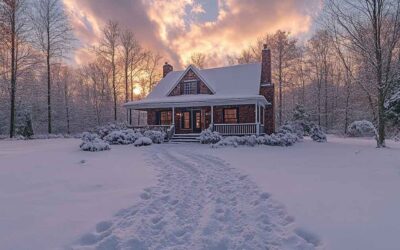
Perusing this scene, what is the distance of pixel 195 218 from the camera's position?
14.7ft

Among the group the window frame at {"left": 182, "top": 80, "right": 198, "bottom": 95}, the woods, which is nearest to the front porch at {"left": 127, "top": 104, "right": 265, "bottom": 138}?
the window frame at {"left": 182, "top": 80, "right": 198, "bottom": 95}

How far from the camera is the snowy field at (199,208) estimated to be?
3.54m

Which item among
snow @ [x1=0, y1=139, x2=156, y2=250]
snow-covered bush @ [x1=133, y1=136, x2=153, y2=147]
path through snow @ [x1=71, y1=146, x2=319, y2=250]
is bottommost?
path through snow @ [x1=71, y1=146, x2=319, y2=250]

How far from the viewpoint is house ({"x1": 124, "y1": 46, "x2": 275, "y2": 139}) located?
65.9ft

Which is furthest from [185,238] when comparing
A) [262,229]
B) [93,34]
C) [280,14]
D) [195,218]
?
[93,34]

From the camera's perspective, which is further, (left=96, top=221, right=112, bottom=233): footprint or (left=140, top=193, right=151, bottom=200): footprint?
(left=140, top=193, right=151, bottom=200): footprint

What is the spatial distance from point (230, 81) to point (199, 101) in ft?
13.7

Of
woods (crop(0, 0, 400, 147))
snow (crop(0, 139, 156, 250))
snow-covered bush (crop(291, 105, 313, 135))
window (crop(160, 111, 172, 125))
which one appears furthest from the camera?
snow-covered bush (crop(291, 105, 313, 135))

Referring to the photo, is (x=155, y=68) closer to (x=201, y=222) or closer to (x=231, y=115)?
(x=231, y=115)

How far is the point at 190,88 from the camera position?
22.7 meters

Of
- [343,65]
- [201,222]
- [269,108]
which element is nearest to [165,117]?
[269,108]

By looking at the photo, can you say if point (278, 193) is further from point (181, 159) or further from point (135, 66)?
point (135, 66)

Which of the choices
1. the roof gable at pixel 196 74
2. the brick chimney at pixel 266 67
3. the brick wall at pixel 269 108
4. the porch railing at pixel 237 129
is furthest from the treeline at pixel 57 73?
the brick wall at pixel 269 108

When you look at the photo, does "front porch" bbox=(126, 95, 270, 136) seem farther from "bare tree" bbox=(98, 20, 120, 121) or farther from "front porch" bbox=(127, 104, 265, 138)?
"bare tree" bbox=(98, 20, 120, 121)
